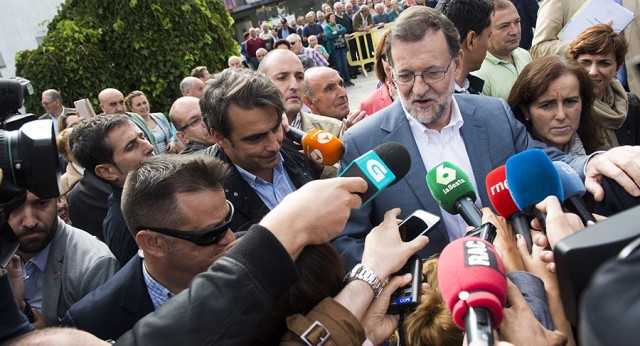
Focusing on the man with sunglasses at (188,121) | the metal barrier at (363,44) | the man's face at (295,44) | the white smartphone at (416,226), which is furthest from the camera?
the metal barrier at (363,44)

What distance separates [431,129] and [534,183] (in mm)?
865

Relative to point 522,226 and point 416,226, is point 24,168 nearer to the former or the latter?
point 416,226

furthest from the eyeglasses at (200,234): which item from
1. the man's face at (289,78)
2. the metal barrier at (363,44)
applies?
the metal barrier at (363,44)

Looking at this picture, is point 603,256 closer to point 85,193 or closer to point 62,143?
point 85,193

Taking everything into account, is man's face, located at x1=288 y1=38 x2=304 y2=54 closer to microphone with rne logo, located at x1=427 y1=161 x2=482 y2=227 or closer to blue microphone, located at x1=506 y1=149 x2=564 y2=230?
microphone with rne logo, located at x1=427 y1=161 x2=482 y2=227

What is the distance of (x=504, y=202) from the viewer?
5.23ft

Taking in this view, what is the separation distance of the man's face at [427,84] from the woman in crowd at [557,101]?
59cm

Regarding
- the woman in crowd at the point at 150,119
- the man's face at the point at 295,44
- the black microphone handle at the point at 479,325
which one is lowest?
the man's face at the point at 295,44

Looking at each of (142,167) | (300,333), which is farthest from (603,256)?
(142,167)

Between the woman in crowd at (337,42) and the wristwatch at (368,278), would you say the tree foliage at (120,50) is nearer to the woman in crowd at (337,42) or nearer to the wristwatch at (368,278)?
the woman in crowd at (337,42)

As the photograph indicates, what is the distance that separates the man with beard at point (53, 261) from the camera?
2260 mm

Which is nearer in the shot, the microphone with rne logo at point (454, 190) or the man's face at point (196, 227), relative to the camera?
the microphone with rne logo at point (454, 190)

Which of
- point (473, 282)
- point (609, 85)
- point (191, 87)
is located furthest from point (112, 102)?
point (473, 282)

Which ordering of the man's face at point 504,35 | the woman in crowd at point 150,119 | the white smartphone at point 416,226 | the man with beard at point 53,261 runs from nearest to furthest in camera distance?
the white smartphone at point 416,226 → the man with beard at point 53,261 → the man's face at point 504,35 → the woman in crowd at point 150,119
